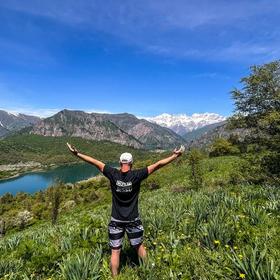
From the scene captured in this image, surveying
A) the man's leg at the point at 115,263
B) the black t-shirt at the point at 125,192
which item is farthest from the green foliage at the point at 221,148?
the man's leg at the point at 115,263

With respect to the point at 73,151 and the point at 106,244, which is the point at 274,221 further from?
the point at 73,151

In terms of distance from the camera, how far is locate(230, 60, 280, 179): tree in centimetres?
1661

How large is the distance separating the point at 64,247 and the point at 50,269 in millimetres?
627

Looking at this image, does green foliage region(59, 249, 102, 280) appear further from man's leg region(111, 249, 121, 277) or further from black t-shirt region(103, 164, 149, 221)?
black t-shirt region(103, 164, 149, 221)

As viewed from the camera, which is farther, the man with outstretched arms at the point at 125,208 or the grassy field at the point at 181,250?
the man with outstretched arms at the point at 125,208

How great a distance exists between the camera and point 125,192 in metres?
6.38

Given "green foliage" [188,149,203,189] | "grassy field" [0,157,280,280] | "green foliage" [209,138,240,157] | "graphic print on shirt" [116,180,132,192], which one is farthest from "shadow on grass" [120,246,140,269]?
"green foliage" [209,138,240,157]

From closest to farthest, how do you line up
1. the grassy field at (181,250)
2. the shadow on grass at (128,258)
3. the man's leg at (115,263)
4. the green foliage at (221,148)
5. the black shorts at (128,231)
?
the grassy field at (181,250) < the man's leg at (115,263) < the black shorts at (128,231) < the shadow on grass at (128,258) < the green foliage at (221,148)

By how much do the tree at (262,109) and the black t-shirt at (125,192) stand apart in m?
11.7

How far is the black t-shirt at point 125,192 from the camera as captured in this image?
6.37 m

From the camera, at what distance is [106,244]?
7.56 meters

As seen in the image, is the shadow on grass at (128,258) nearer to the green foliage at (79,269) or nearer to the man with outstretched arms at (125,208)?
the man with outstretched arms at (125,208)

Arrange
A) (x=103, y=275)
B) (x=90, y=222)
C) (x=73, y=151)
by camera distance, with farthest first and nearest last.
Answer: (x=90, y=222) → (x=73, y=151) → (x=103, y=275)

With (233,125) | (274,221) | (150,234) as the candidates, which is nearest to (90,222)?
(150,234)
